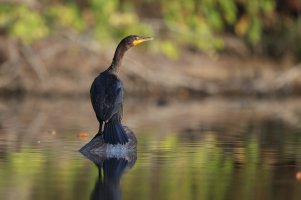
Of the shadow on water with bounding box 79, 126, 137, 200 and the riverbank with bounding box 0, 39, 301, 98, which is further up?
the riverbank with bounding box 0, 39, 301, 98

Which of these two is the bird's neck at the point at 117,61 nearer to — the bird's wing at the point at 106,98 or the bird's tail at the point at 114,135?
the bird's wing at the point at 106,98

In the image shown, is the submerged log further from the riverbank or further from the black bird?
the riverbank

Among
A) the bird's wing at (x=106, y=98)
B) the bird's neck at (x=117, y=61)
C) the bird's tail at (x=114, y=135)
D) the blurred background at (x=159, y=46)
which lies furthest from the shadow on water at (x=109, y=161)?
the blurred background at (x=159, y=46)

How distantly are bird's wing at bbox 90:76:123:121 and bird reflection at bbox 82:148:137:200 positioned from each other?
450 mm

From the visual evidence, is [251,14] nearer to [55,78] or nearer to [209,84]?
[209,84]

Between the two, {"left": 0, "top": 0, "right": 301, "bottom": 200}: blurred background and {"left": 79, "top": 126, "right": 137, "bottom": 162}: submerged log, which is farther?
{"left": 79, "top": 126, "right": 137, "bottom": 162}: submerged log

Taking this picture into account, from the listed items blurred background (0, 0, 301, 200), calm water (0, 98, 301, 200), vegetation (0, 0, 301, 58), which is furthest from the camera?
vegetation (0, 0, 301, 58)

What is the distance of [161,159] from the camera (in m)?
9.35

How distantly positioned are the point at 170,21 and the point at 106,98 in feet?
39.5

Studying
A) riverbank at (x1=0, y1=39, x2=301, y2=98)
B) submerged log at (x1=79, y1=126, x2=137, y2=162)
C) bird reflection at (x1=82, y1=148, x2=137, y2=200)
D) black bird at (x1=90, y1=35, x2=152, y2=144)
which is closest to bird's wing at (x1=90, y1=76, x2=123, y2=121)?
black bird at (x1=90, y1=35, x2=152, y2=144)

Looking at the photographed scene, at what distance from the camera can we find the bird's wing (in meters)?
9.91

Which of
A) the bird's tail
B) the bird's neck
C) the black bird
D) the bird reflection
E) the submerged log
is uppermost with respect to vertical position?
the bird's neck

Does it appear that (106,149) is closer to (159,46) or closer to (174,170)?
(174,170)

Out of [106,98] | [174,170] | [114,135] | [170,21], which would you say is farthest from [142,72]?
[174,170]
